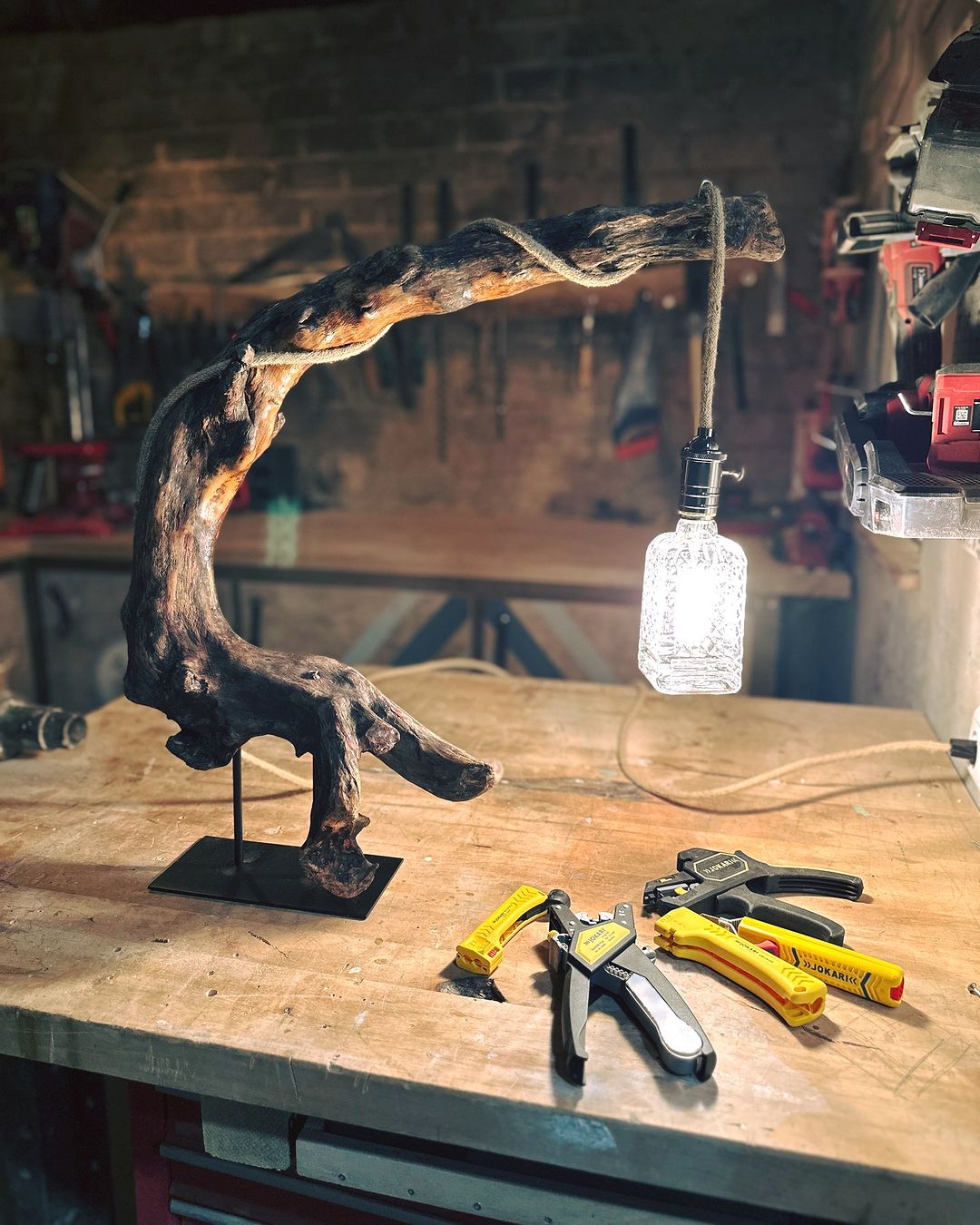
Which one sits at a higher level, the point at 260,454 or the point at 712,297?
the point at 712,297

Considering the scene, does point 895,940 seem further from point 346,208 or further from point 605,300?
point 346,208

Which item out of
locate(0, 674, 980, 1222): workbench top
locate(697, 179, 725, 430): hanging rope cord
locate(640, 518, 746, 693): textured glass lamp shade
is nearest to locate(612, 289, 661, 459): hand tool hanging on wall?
locate(0, 674, 980, 1222): workbench top

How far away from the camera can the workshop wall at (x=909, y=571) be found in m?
1.46

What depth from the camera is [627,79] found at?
3.48m

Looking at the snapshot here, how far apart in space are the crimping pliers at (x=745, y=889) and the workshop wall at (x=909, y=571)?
0.49 m

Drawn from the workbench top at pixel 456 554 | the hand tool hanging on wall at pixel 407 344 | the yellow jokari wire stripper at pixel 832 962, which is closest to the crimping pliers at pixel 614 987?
the yellow jokari wire stripper at pixel 832 962

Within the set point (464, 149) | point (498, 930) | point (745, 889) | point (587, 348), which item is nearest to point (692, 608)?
point (745, 889)

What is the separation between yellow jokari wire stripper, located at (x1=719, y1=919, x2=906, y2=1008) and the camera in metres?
0.90

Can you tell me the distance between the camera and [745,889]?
3.50 ft

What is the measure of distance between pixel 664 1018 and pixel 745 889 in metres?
0.26

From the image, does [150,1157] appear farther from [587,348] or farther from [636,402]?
[587,348]

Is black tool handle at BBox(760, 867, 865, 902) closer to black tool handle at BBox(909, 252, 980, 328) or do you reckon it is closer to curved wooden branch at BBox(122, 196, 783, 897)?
curved wooden branch at BBox(122, 196, 783, 897)

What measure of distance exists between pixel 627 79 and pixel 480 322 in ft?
3.38

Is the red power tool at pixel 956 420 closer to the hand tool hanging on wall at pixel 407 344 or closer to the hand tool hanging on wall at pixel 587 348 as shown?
the hand tool hanging on wall at pixel 587 348
